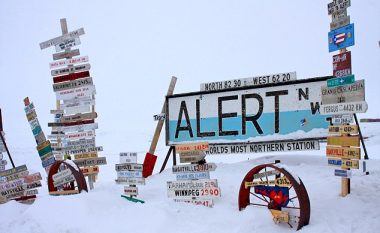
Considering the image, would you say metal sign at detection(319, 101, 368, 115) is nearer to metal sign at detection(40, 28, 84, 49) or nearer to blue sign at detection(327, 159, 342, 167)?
blue sign at detection(327, 159, 342, 167)

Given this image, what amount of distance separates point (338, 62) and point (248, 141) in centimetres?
308

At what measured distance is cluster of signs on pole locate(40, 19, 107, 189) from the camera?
8703 mm

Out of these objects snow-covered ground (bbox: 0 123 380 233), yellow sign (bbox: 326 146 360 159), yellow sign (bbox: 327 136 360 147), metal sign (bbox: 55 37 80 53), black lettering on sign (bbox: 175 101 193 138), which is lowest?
snow-covered ground (bbox: 0 123 380 233)

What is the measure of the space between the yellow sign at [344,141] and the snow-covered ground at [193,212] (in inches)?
34.8

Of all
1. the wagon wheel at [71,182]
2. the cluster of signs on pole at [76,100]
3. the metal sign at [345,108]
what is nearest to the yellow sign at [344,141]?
the metal sign at [345,108]

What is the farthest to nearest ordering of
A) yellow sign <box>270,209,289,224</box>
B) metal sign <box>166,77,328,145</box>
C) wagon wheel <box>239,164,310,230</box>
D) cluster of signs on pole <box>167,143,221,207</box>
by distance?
metal sign <box>166,77,328,145</box> < cluster of signs on pole <box>167,143,221,207</box> < yellow sign <box>270,209,289,224</box> < wagon wheel <box>239,164,310,230</box>

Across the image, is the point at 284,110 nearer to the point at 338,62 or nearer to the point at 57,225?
the point at 338,62

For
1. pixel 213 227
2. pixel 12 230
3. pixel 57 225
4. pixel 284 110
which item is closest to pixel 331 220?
pixel 213 227

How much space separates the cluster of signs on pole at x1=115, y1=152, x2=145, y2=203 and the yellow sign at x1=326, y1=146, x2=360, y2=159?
3.66 metres

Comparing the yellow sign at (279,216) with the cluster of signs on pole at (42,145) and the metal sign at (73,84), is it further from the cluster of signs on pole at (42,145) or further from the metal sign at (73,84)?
the cluster of signs on pole at (42,145)

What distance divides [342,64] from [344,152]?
1.46 m

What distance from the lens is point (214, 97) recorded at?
349 inches

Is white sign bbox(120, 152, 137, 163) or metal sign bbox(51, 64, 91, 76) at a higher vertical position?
metal sign bbox(51, 64, 91, 76)

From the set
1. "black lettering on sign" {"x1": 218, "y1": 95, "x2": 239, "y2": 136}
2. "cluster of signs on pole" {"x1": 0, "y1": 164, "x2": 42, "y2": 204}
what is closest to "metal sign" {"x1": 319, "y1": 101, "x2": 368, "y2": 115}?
"black lettering on sign" {"x1": 218, "y1": 95, "x2": 239, "y2": 136}
